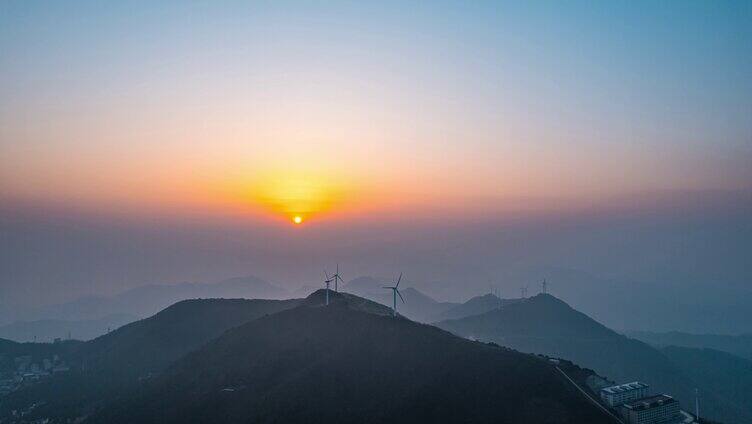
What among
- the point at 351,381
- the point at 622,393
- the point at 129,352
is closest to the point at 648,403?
the point at 622,393

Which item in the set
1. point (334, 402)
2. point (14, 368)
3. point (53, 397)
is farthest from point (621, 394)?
point (14, 368)

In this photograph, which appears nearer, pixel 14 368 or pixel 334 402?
pixel 334 402

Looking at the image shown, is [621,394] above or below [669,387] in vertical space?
above

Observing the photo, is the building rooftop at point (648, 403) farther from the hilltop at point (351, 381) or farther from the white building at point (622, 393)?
the hilltop at point (351, 381)

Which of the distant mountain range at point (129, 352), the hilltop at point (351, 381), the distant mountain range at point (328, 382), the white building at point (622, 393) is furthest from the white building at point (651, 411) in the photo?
the distant mountain range at point (129, 352)

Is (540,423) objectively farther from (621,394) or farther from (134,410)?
(134,410)

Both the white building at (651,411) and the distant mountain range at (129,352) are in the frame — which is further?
the distant mountain range at (129,352)
